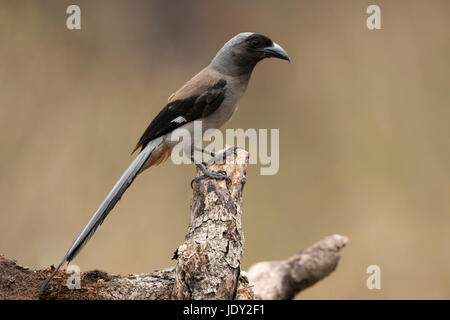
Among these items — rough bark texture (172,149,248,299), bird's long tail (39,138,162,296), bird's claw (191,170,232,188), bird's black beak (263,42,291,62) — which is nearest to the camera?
rough bark texture (172,149,248,299)

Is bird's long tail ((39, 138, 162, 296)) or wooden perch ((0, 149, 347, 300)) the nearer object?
wooden perch ((0, 149, 347, 300))

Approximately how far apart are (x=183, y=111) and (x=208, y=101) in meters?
0.15

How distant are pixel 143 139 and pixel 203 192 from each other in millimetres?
561

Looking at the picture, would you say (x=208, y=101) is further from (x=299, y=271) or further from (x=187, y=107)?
(x=299, y=271)

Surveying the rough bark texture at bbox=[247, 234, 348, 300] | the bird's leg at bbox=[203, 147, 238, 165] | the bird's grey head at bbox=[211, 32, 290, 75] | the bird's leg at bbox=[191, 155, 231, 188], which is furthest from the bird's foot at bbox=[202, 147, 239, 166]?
the rough bark texture at bbox=[247, 234, 348, 300]

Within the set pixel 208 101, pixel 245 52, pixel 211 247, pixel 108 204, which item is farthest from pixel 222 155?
pixel 211 247

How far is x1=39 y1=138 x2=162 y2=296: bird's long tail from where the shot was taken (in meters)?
2.09

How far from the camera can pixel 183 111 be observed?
279cm

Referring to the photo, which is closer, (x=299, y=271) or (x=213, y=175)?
(x=213, y=175)

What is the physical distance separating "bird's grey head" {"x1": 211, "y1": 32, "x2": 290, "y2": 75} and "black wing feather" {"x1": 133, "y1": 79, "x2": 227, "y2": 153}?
197 millimetres

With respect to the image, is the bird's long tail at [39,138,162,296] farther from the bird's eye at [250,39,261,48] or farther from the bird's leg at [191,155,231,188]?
the bird's eye at [250,39,261,48]

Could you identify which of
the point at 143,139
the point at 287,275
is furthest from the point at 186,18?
the point at 287,275

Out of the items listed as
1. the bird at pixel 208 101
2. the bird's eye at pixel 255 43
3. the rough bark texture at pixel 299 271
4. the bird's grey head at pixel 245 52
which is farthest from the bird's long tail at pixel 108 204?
the rough bark texture at pixel 299 271
